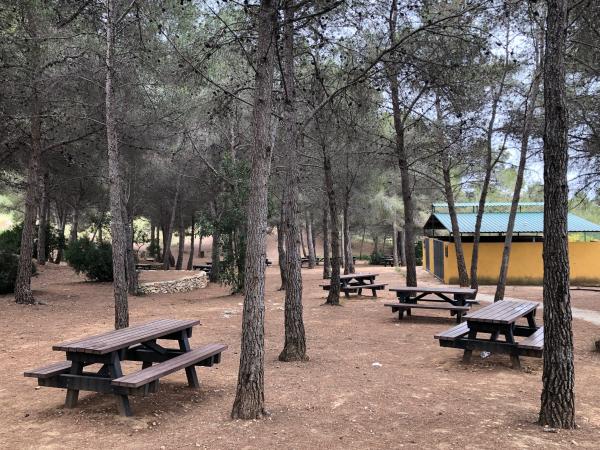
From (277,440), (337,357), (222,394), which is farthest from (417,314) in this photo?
(277,440)

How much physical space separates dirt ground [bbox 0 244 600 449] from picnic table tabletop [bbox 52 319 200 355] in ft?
1.87

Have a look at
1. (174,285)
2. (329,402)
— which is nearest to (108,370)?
(329,402)

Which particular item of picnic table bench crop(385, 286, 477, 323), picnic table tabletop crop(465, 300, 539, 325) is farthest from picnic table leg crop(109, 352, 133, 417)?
picnic table bench crop(385, 286, 477, 323)

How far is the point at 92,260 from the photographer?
51.8ft

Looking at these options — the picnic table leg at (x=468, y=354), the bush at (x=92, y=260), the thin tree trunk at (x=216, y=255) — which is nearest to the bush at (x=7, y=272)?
the bush at (x=92, y=260)

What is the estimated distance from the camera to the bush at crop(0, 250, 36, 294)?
12250mm

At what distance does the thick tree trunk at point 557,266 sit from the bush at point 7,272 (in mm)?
12226

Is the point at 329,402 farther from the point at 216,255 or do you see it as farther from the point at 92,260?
the point at 216,255

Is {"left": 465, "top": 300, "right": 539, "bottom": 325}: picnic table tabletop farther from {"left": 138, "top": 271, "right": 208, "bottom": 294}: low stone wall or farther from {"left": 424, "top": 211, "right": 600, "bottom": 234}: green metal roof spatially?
{"left": 424, "top": 211, "right": 600, "bottom": 234}: green metal roof

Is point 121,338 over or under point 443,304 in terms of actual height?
over

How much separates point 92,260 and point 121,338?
12.3 metres

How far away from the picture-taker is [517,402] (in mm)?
4637

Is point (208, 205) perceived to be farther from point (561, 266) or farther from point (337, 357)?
point (561, 266)

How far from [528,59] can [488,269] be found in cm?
928
